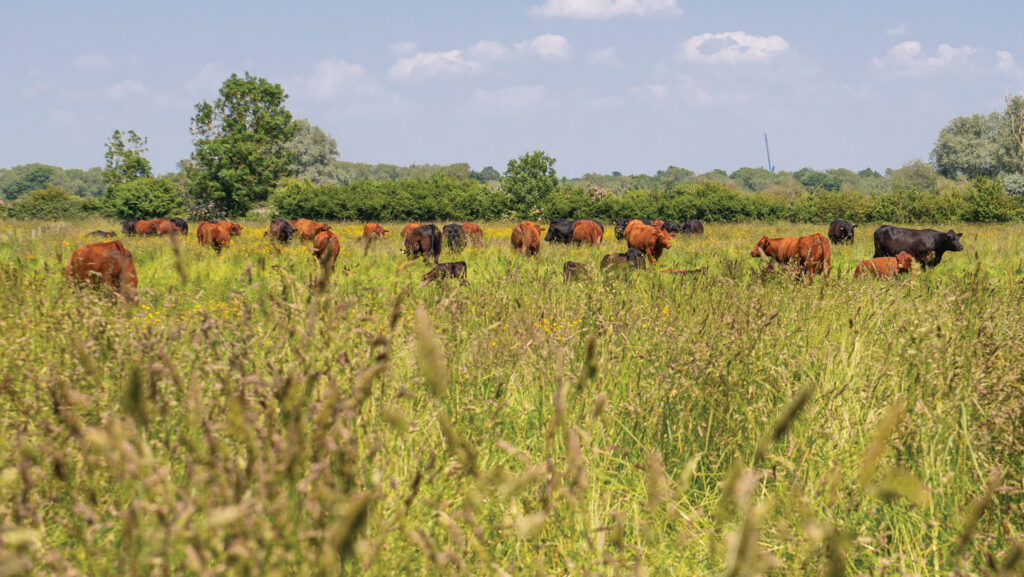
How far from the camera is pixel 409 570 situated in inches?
73.1

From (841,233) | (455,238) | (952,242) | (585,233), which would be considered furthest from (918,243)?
(455,238)

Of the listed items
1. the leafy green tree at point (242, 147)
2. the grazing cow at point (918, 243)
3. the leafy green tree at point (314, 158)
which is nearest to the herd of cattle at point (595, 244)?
the grazing cow at point (918, 243)

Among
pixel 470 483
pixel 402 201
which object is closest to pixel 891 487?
pixel 470 483

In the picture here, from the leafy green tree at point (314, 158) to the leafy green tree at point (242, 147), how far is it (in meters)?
37.2

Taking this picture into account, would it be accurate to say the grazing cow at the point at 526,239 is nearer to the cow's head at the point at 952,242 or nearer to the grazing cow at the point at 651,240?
the grazing cow at the point at 651,240

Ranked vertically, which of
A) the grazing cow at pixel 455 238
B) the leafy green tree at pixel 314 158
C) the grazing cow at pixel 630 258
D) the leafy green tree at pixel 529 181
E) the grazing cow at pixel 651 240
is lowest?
the grazing cow at pixel 630 258

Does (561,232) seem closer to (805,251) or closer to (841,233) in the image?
(805,251)

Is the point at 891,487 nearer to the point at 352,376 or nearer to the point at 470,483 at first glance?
the point at 352,376

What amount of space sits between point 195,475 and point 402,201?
4101 centimetres

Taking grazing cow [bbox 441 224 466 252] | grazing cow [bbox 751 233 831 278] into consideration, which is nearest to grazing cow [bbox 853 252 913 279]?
grazing cow [bbox 751 233 831 278]

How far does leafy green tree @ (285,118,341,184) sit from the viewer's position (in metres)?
93.9

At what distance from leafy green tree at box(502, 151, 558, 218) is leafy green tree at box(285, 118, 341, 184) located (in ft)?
179

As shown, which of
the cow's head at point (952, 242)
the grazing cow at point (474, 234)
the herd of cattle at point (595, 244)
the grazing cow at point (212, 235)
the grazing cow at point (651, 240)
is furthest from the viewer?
the grazing cow at point (474, 234)

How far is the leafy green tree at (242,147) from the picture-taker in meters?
51.5
